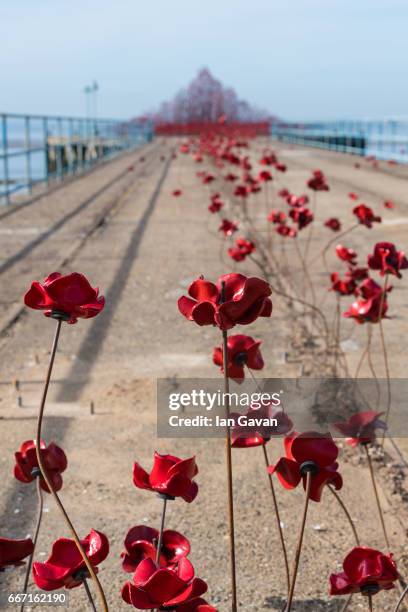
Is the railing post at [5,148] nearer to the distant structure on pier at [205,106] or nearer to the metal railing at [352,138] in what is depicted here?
the metal railing at [352,138]

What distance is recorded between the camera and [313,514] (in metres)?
2.83

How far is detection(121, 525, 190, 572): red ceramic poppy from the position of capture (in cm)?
150

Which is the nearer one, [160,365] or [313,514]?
[313,514]

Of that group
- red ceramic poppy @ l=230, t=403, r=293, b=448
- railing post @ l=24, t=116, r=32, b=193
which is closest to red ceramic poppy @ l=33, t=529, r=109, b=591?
red ceramic poppy @ l=230, t=403, r=293, b=448

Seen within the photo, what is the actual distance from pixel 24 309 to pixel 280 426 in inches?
172

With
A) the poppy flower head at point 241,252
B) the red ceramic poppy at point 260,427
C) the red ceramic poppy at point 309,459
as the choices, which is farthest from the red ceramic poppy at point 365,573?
the poppy flower head at point 241,252

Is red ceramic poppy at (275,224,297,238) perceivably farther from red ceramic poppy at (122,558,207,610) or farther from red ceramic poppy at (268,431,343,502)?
red ceramic poppy at (122,558,207,610)

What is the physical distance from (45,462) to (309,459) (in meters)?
0.53

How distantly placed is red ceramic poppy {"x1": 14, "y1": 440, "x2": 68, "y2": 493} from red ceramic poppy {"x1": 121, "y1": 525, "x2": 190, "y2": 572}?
0.73 ft

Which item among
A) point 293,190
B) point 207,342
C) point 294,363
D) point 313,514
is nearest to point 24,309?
point 207,342

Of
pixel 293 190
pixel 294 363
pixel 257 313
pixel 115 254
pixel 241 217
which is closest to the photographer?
pixel 257 313

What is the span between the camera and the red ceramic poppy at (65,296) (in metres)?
1.40

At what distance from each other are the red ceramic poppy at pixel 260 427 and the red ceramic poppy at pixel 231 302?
26 centimetres

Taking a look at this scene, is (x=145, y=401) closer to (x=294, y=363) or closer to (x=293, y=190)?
(x=294, y=363)
